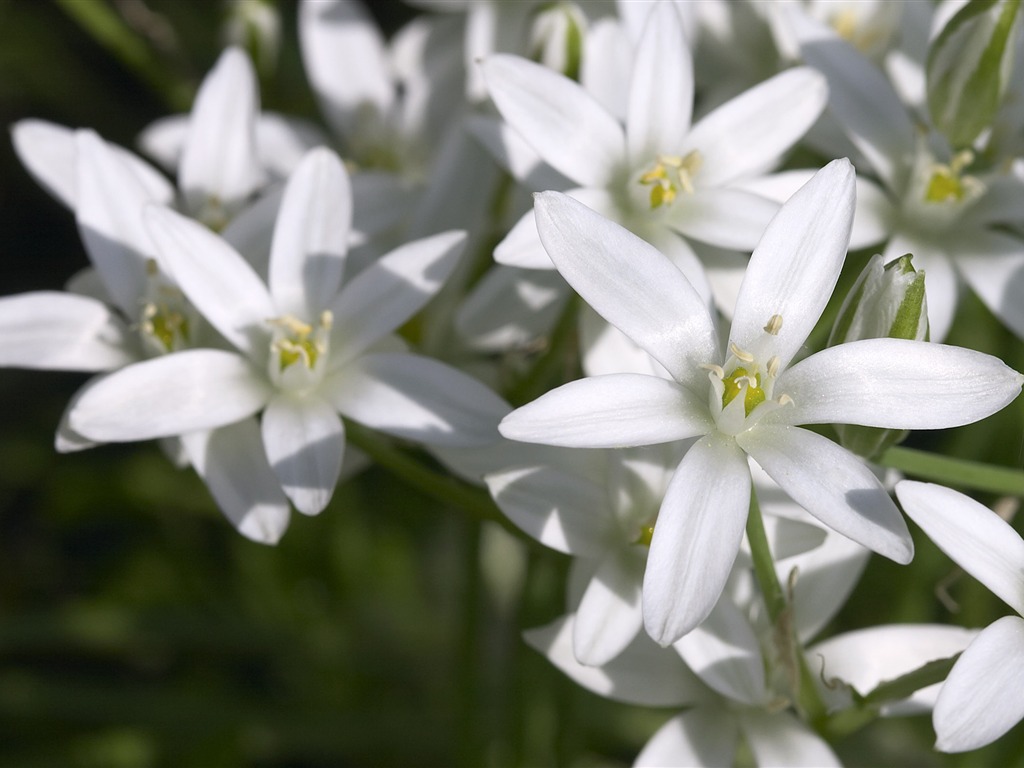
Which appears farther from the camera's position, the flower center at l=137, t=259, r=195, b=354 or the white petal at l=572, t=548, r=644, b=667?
the flower center at l=137, t=259, r=195, b=354

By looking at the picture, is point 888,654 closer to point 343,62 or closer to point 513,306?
point 513,306

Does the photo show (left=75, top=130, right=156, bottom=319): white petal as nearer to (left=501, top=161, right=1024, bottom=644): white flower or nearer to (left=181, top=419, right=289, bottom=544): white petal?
(left=181, top=419, right=289, bottom=544): white petal

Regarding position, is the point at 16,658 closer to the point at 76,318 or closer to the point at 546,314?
the point at 76,318

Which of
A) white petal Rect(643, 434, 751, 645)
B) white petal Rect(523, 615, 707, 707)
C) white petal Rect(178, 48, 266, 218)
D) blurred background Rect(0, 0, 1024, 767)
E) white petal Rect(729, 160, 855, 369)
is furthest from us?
blurred background Rect(0, 0, 1024, 767)

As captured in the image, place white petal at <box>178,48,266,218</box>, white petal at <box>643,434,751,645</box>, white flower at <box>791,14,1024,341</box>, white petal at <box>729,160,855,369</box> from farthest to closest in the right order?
white petal at <box>178,48,266,218</box> → white flower at <box>791,14,1024,341</box> → white petal at <box>729,160,855,369</box> → white petal at <box>643,434,751,645</box>

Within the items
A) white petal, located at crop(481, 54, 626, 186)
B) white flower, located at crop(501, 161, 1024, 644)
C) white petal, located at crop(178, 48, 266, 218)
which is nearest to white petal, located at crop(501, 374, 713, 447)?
white flower, located at crop(501, 161, 1024, 644)

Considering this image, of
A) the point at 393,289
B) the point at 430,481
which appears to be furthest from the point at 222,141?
the point at 430,481

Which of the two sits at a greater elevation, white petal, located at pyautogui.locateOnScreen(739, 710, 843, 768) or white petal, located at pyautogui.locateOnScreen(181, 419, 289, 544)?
white petal, located at pyautogui.locateOnScreen(181, 419, 289, 544)
